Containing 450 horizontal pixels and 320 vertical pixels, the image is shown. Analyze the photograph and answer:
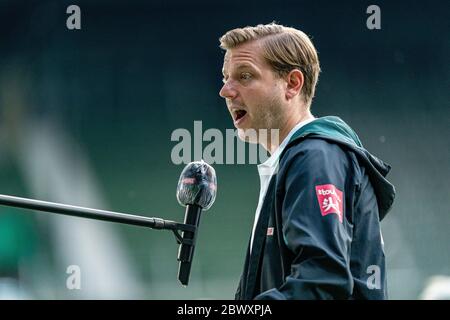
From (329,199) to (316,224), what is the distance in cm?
4

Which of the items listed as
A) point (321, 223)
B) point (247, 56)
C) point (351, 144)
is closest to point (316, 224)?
point (321, 223)

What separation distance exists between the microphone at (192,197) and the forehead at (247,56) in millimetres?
277

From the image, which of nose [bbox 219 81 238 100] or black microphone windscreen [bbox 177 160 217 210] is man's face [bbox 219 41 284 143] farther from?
black microphone windscreen [bbox 177 160 217 210]

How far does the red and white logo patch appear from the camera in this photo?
1.14 m

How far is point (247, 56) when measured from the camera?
1.47 metres

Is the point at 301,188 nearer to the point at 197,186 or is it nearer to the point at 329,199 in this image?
the point at 329,199

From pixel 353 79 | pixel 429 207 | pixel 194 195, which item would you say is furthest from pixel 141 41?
pixel 194 195

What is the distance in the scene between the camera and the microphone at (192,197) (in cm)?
123

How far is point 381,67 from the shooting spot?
340 cm

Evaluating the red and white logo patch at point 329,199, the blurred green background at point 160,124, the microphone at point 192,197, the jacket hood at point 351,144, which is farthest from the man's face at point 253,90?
the blurred green background at point 160,124

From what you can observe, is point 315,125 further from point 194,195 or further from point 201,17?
point 201,17

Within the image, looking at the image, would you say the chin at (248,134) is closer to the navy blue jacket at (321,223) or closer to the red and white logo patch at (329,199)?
the navy blue jacket at (321,223)
